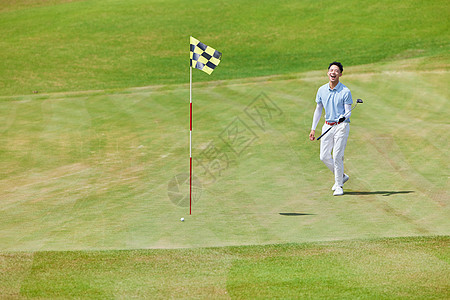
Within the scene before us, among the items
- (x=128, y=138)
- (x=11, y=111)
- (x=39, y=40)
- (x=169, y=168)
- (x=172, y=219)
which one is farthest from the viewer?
(x=39, y=40)

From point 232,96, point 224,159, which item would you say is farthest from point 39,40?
point 224,159

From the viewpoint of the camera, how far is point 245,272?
9.45m

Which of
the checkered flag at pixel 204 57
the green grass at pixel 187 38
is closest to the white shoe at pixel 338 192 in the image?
the checkered flag at pixel 204 57

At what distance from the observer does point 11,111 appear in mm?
21297

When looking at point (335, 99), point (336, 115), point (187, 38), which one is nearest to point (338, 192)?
point (336, 115)

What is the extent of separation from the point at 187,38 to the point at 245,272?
23.2 m

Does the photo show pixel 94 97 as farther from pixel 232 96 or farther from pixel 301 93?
pixel 301 93

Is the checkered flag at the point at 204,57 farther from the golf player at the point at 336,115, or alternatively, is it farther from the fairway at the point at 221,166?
the fairway at the point at 221,166

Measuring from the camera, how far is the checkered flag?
13.5 metres

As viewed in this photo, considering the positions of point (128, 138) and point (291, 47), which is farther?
point (291, 47)

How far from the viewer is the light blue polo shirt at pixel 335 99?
44.9 ft

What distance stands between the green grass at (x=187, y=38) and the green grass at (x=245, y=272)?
15.2 m

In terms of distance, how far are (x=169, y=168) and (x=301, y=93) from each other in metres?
→ 7.85

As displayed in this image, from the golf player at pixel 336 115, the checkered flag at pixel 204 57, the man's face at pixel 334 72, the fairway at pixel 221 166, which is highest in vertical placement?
the checkered flag at pixel 204 57
